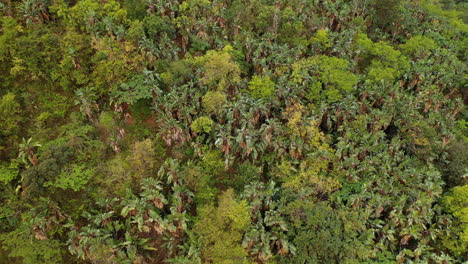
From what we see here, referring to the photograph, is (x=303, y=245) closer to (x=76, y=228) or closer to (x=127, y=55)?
(x=76, y=228)

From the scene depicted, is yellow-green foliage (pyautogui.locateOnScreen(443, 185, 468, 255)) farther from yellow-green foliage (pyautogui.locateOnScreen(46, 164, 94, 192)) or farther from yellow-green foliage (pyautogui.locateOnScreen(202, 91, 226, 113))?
yellow-green foliage (pyautogui.locateOnScreen(46, 164, 94, 192))

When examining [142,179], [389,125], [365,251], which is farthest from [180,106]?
[389,125]

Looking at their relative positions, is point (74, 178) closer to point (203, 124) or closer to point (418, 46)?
point (203, 124)

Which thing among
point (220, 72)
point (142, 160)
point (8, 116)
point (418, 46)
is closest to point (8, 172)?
point (8, 116)

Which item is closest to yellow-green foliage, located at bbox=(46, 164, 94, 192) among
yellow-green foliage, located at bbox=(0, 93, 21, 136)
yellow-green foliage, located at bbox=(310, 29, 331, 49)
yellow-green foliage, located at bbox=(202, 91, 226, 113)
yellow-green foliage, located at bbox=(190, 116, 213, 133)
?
yellow-green foliage, located at bbox=(0, 93, 21, 136)

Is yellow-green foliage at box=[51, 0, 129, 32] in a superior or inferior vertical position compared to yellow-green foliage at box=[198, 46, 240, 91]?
superior

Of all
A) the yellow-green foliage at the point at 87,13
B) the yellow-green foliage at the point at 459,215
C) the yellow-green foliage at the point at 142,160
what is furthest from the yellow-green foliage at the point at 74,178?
the yellow-green foliage at the point at 459,215

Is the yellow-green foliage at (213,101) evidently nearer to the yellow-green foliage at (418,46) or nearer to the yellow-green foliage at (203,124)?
the yellow-green foliage at (203,124)
